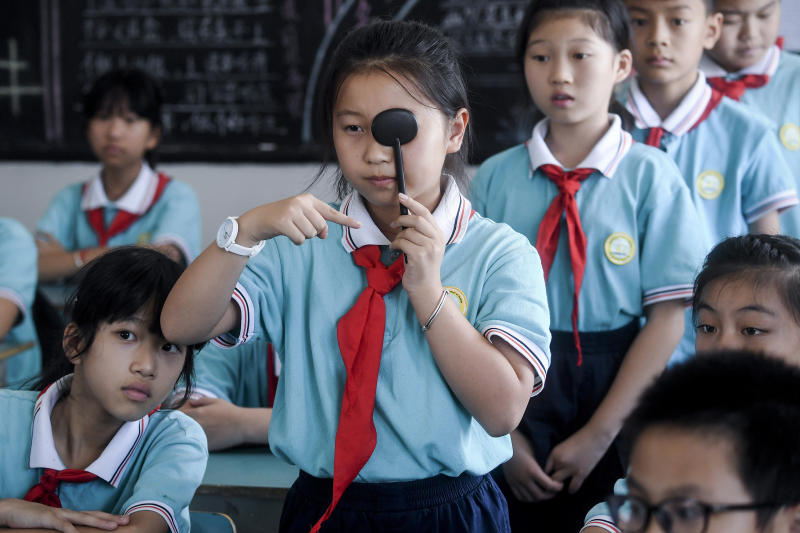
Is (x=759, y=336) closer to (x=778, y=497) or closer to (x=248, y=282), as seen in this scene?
(x=778, y=497)

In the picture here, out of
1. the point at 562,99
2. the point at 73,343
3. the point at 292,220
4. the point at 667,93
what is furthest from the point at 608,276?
the point at 73,343

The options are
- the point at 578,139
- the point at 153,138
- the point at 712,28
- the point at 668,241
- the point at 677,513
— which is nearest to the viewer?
the point at 677,513

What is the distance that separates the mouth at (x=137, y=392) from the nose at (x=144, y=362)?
2 cm

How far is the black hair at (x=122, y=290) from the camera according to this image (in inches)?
57.5

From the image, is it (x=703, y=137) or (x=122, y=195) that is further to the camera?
(x=122, y=195)

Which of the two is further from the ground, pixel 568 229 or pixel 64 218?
pixel 568 229

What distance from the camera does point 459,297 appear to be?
4.04 feet

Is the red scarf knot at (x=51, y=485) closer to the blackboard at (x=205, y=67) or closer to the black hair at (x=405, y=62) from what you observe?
the black hair at (x=405, y=62)

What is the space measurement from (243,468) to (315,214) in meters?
0.91

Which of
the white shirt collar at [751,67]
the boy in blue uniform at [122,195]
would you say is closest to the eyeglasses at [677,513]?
the white shirt collar at [751,67]

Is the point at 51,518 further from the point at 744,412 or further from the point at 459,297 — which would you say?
the point at 744,412

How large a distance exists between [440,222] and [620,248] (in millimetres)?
577

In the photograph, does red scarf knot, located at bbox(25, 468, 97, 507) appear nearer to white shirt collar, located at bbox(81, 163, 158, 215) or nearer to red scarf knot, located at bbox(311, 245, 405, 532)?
red scarf knot, located at bbox(311, 245, 405, 532)

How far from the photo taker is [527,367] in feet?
3.86
